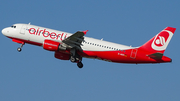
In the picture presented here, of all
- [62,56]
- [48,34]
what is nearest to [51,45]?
[48,34]

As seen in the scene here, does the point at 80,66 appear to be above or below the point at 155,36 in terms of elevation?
below

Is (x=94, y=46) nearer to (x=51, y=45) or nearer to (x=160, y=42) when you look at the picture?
(x=51, y=45)

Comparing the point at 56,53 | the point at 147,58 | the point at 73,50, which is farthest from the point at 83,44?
the point at 147,58

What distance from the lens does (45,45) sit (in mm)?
51406

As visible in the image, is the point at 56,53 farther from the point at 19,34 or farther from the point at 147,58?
the point at 147,58

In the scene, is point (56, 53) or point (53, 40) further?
point (56, 53)

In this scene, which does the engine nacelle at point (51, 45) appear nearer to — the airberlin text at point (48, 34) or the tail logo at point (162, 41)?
the airberlin text at point (48, 34)

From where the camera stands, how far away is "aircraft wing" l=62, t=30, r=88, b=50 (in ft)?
166

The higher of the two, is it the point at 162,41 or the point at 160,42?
the point at 162,41

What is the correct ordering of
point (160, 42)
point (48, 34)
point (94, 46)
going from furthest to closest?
point (48, 34)
point (94, 46)
point (160, 42)

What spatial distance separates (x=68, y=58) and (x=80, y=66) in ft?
8.22

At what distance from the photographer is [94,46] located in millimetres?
52844

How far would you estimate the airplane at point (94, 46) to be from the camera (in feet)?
169

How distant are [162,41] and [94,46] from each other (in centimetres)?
1095
